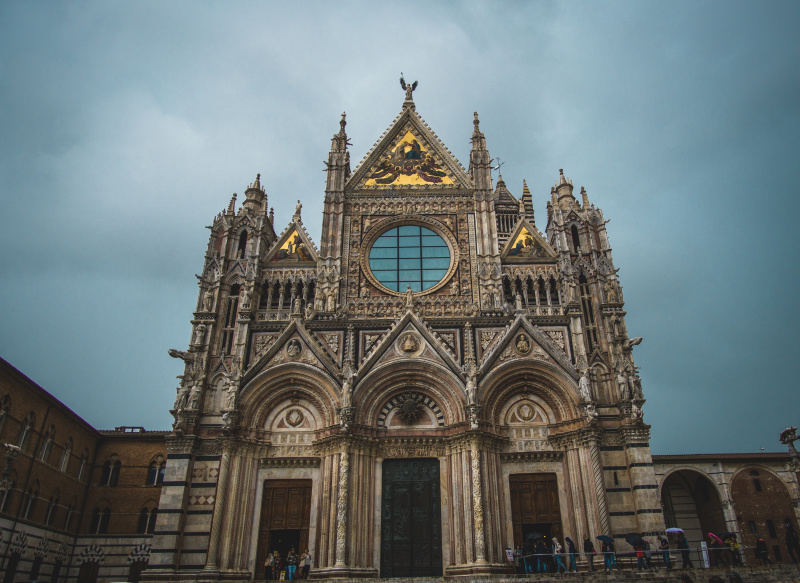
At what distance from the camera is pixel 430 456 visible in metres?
21.4

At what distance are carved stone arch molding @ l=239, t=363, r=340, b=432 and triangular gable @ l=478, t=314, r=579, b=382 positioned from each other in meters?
5.81

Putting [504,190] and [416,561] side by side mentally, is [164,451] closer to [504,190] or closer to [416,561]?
[416,561]

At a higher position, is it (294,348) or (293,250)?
(293,250)

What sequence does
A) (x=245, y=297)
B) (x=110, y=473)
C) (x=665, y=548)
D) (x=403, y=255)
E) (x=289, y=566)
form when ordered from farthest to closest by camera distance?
1. (x=110, y=473)
2. (x=403, y=255)
3. (x=245, y=297)
4. (x=289, y=566)
5. (x=665, y=548)

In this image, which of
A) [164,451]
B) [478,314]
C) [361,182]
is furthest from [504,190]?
[164,451]

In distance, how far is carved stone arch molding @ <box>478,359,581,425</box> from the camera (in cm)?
2172

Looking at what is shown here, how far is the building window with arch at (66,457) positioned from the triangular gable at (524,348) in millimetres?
19032

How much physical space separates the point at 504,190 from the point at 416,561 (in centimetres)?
4194

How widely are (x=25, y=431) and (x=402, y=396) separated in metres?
14.8

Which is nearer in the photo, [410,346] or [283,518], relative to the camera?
[283,518]

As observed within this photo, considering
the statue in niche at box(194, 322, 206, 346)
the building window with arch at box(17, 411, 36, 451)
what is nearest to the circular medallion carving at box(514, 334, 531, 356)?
the statue in niche at box(194, 322, 206, 346)

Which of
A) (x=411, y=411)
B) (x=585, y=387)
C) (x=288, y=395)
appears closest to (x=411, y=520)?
(x=411, y=411)

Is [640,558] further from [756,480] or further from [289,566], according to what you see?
[756,480]

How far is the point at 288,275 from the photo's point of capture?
25.0 m
